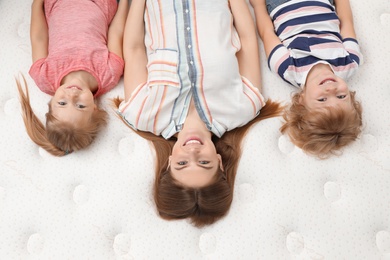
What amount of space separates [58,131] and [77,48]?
0.25m

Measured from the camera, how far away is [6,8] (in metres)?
1.40

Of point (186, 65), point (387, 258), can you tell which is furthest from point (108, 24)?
point (387, 258)

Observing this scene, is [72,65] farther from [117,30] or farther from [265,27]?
[265,27]

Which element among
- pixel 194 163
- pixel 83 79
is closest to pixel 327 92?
pixel 194 163

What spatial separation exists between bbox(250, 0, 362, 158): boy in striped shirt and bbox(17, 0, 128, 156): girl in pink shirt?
45 centimetres

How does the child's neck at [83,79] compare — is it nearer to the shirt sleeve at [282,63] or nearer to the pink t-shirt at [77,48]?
the pink t-shirt at [77,48]

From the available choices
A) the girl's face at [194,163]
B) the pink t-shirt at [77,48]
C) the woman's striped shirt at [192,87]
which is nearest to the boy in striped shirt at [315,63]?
the woman's striped shirt at [192,87]

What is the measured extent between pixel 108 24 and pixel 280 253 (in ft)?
2.69

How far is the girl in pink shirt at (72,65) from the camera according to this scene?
1175 millimetres

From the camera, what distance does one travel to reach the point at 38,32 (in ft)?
4.33

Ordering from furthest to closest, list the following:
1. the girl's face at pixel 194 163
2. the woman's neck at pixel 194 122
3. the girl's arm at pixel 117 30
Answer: the girl's arm at pixel 117 30 < the woman's neck at pixel 194 122 < the girl's face at pixel 194 163

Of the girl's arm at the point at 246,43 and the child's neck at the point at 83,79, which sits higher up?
the girl's arm at the point at 246,43

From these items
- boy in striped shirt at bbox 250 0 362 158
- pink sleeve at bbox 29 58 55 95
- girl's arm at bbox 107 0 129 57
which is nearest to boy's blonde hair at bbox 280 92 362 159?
boy in striped shirt at bbox 250 0 362 158

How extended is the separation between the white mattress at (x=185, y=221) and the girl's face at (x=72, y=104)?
9 cm
